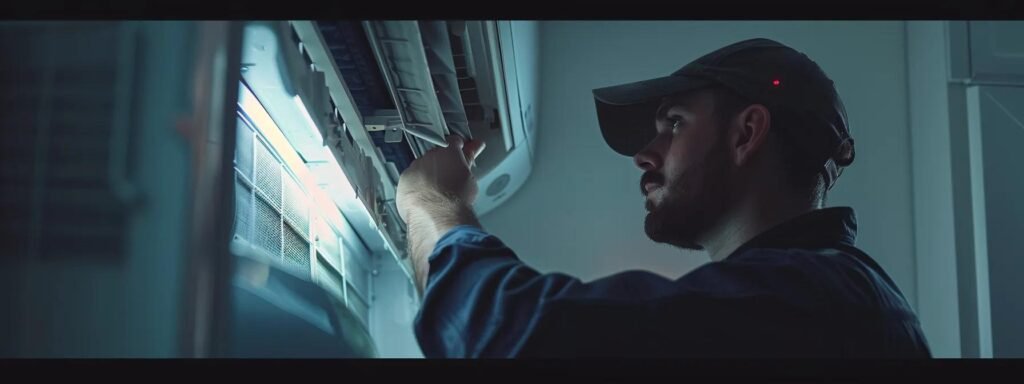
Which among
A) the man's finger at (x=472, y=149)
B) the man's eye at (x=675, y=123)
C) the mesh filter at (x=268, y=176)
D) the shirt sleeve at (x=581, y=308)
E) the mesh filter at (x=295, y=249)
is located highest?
the man's eye at (x=675, y=123)

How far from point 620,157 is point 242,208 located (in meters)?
0.74

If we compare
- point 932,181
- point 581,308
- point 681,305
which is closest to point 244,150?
point 581,308

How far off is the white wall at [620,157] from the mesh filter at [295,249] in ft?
1.14

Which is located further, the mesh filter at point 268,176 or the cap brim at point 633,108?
the cap brim at point 633,108

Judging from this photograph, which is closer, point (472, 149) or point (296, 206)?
point (296, 206)

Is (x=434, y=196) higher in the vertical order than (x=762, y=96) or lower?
lower

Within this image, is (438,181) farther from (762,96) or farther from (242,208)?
(762,96)

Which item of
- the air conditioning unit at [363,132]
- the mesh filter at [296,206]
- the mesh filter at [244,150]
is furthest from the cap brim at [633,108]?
the mesh filter at [244,150]

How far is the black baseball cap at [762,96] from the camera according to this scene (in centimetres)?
173

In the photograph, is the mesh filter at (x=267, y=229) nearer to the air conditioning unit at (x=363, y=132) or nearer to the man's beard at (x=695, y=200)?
the air conditioning unit at (x=363, y=132)

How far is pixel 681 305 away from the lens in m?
1.54

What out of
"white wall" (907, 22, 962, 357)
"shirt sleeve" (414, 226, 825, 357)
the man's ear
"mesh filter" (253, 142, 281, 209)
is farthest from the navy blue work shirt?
"white wall" (907, 22, 962, 357)

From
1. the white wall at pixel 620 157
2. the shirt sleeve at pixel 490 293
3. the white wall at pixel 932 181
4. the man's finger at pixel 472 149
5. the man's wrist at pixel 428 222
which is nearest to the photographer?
the shirt sleeve at pixel 490 293
